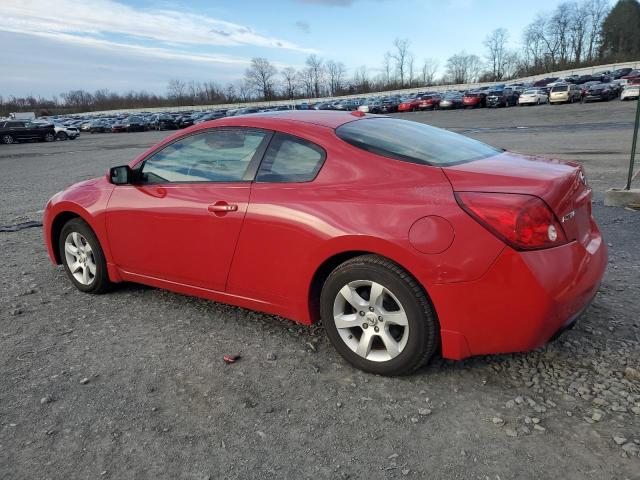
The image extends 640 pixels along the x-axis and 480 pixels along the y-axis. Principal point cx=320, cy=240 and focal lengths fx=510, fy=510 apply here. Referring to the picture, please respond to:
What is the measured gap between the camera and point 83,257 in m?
4.57

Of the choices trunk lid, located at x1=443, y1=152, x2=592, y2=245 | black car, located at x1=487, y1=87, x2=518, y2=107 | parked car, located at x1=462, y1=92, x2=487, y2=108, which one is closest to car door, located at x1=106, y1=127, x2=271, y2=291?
trunk lid, located at x1=443, y1=152, x2=592, y2=245

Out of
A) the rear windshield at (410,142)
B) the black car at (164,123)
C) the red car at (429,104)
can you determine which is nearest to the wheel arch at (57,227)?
the rear windshield at (410,142)

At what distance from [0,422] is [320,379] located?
1.76 m

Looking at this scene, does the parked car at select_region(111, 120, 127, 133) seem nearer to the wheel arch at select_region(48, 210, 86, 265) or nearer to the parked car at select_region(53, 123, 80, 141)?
the parked car at select_region(53, 123, 80, 141)

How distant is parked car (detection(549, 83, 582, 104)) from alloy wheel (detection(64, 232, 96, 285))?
47.8m

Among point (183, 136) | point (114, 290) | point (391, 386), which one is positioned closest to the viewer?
point (391, 386)

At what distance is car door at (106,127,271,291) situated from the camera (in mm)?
3475

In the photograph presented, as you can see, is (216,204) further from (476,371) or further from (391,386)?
(476,371)

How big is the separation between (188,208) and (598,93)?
46952mm

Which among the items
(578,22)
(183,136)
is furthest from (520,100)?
(578,22)

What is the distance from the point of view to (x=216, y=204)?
3.48 metres

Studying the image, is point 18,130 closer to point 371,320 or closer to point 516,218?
point 371,320

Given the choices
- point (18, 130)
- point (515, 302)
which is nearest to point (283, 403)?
point (515, 302)

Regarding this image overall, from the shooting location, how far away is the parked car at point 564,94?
146 feet
